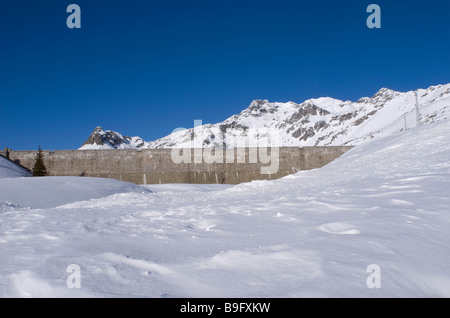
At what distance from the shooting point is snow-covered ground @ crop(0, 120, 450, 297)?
2.53 metres

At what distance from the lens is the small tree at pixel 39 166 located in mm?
28203

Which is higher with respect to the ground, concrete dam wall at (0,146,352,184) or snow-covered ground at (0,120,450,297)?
concrete dam wall at (0,146,352,184)

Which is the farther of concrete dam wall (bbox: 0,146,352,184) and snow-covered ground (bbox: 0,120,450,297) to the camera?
concrete dam wall (bbox: 0,146,352,184)

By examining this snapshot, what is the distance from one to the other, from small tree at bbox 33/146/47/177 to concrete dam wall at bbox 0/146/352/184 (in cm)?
37

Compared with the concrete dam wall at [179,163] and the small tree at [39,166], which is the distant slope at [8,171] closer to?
the small tree at [39,166]

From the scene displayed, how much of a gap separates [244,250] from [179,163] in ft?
84.8

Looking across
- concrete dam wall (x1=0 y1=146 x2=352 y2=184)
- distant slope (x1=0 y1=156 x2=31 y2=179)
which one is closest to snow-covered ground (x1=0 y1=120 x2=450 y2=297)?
distant slope (x1=0 y1=156 x2=31 y2=179)

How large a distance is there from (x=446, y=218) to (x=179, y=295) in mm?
3496

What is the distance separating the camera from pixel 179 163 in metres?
28.9

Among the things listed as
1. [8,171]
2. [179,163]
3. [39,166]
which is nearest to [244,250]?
[8,171]

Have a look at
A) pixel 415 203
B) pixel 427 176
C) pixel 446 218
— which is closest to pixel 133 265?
pixel 446 218

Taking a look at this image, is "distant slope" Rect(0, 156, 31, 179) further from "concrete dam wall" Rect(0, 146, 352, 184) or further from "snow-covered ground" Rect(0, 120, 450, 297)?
"snow-covered ground" Rect(0, 120, 450, 297)

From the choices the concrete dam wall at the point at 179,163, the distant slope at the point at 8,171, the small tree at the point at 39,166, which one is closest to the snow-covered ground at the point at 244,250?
the distant slope at the point at 8,171

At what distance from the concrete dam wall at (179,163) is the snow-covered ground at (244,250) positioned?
75.0 ft
